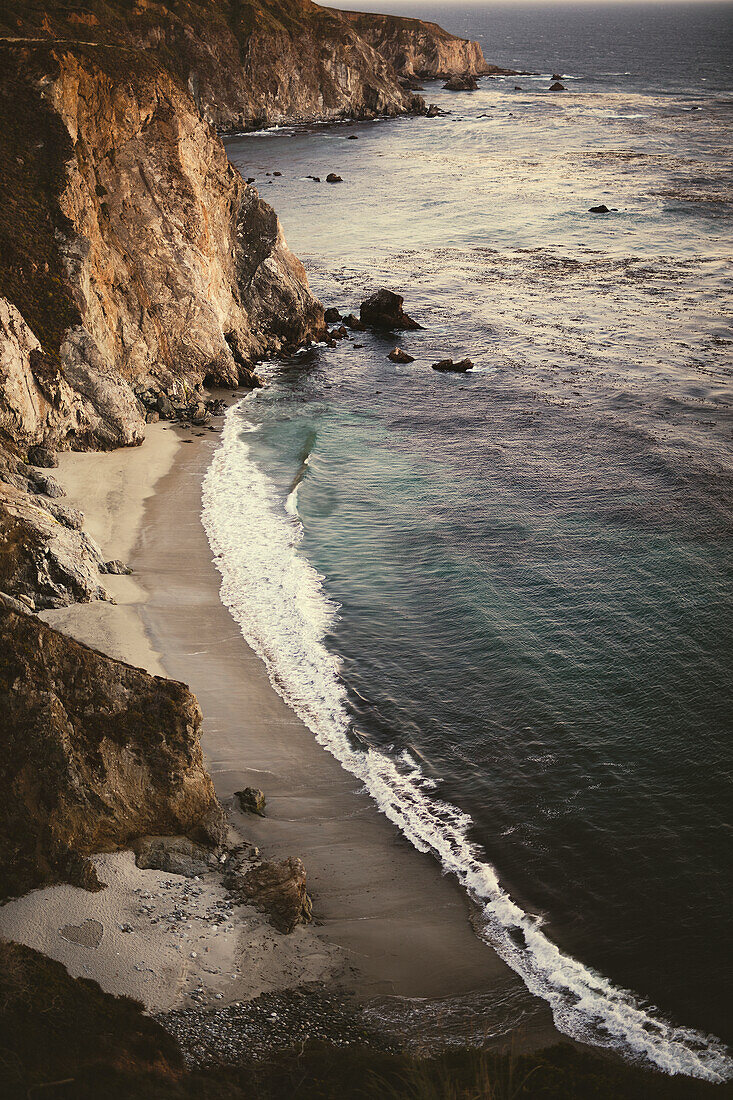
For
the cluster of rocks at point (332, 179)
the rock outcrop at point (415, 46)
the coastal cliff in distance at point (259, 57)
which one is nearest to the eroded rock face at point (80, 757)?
the cluster of rocks at point (332, 179)

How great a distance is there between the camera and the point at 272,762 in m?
15.9

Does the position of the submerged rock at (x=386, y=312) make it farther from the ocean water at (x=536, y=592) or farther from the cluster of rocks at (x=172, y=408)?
the cluster of rocks at (x=172, y=408)

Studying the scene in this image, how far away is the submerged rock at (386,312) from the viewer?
146 feet

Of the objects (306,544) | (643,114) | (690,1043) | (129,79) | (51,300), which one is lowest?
(690,1043)

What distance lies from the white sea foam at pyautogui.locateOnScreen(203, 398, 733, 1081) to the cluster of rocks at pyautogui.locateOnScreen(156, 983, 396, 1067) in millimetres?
2715

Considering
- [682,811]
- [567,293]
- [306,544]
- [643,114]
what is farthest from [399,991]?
[643,114]

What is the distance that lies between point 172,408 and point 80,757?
73.6ft

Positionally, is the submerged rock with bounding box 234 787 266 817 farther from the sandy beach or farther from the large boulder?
the large boulder

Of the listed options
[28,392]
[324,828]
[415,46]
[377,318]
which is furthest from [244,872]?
[415,46]

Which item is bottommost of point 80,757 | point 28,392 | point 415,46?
point 80,757

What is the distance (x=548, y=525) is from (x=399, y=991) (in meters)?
16.2

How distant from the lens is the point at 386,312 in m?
44.8

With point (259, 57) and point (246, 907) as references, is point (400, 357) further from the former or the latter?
point (259, 57)

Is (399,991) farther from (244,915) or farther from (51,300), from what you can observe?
(51,300)
